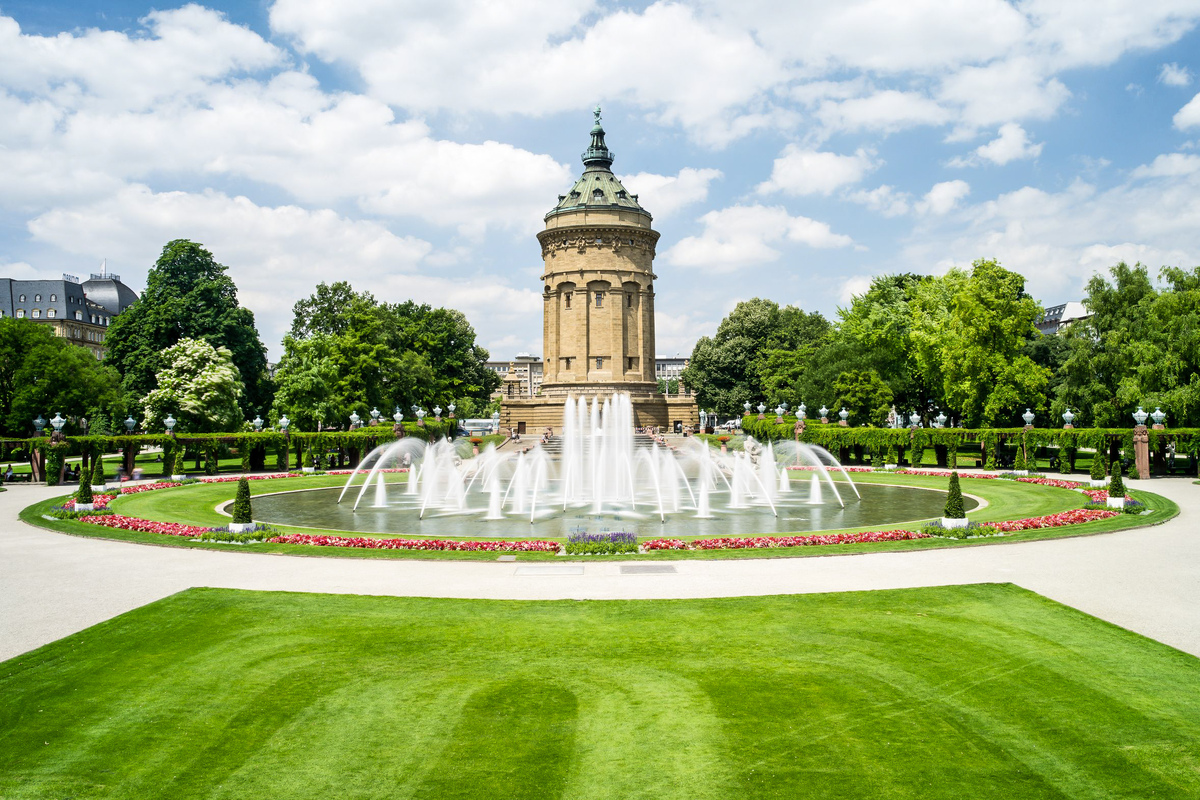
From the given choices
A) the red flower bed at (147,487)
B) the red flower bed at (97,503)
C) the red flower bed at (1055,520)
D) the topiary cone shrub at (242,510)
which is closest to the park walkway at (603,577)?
the red flower bed at (1055,520)

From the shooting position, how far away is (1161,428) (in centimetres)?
4047

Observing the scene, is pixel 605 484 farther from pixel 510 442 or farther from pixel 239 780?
pixel 510 442

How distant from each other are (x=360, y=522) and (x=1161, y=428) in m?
40.4

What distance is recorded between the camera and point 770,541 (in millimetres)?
20406

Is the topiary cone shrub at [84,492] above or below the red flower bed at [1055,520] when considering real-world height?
above

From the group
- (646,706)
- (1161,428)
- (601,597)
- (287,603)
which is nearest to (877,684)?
(646,706)

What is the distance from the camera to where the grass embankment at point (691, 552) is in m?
19.2

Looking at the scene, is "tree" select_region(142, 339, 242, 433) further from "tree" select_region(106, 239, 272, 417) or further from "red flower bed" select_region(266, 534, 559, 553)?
"red flower bed" select_region(266, 534, 559, 553)

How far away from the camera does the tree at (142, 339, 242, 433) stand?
55.3 metres

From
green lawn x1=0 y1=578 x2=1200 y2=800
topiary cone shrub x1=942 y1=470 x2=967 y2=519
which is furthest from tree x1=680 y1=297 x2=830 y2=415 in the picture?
green lawn x1=0 y1=578 x2=1200 y2=800

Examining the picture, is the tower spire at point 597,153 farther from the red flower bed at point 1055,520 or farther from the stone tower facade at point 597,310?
the red flower bed at point 1055,520

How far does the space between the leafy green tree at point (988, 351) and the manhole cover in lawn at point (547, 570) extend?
149 feet

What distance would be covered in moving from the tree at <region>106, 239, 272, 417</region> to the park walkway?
1881 inches

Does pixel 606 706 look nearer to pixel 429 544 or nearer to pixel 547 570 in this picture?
pixel 547 570
